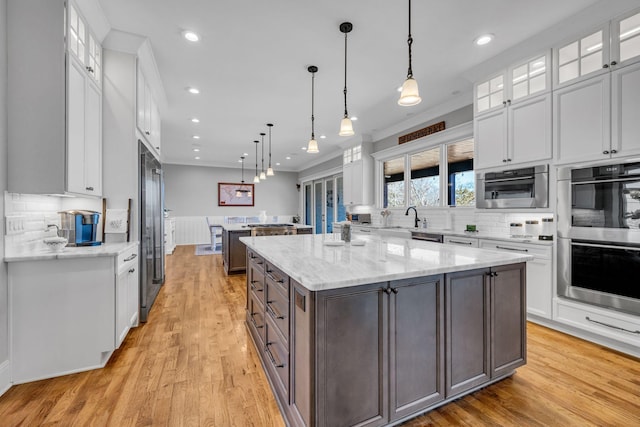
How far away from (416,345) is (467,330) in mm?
402

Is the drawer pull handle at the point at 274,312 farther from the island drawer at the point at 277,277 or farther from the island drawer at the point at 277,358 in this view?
the island drawer at the point at 277,277

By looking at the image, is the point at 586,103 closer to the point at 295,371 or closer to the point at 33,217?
the point at 295,371

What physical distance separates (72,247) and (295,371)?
7.13 feet

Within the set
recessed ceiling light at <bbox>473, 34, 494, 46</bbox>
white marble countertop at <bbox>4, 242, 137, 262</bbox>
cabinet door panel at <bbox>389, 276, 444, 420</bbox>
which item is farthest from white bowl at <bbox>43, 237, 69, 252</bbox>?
recessed ceiling light at <bbox>473, 34, 494, 46</bbox>

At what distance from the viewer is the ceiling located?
2.39 metres

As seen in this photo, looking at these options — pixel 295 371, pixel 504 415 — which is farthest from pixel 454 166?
pixel 295 371

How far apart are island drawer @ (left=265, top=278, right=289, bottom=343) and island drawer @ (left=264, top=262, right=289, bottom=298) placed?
24 mm

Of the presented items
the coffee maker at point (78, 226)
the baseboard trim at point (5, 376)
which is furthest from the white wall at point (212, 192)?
the baseboard trim at point (5, 376)

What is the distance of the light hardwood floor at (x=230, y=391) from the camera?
1603 mm

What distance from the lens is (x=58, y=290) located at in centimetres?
201

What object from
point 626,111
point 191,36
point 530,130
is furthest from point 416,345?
point 191,36

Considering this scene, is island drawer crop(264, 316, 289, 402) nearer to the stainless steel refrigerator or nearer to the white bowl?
the white bowl

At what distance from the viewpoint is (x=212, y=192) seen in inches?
392

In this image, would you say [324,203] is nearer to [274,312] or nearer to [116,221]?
[116,221]
